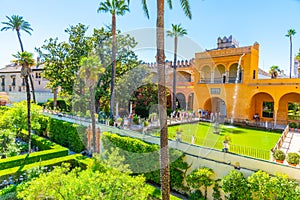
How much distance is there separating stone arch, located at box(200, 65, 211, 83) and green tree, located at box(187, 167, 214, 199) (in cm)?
1853

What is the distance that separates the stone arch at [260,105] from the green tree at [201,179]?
15966 mm

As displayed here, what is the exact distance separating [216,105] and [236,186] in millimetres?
19436

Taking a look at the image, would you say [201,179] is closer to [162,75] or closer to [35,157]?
[162,75]

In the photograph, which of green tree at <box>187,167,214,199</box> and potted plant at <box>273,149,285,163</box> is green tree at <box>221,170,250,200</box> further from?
potted plant at <box>273,149,285,163</box>

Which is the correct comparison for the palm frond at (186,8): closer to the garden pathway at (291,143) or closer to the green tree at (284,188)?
the green tree at (284,188)

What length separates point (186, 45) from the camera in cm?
1769

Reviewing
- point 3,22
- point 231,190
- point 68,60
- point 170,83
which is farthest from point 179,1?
point 3,22

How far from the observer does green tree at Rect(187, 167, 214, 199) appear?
11258 millimetres

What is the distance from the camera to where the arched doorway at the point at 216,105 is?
27.5 metres

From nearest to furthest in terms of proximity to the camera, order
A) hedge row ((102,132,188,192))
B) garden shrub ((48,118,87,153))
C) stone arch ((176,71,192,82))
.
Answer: hedge row ((102,132,188,192)) < garden shrub ((48,118,87,153)) < stone arch ((176,71,192,82))

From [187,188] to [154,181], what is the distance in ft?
7.77

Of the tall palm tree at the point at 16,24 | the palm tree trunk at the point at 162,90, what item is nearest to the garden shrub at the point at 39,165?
the palm tree trunk at the point at 162,90

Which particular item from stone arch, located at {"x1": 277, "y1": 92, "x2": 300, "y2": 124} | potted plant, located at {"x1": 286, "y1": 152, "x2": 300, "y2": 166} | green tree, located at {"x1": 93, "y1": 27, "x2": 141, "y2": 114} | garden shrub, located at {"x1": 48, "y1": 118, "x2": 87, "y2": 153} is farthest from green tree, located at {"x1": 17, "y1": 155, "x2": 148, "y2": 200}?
stone arch, located at {"x1": 277, "y1": 92, "x2": 300, "y2": 124}

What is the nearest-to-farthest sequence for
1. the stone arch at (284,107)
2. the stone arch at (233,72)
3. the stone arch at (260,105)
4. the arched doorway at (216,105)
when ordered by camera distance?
the stone arch at (284,107) → the stone arch at (260,105) → the stone arch at (233,72) → the arched doorway at (216,105)
